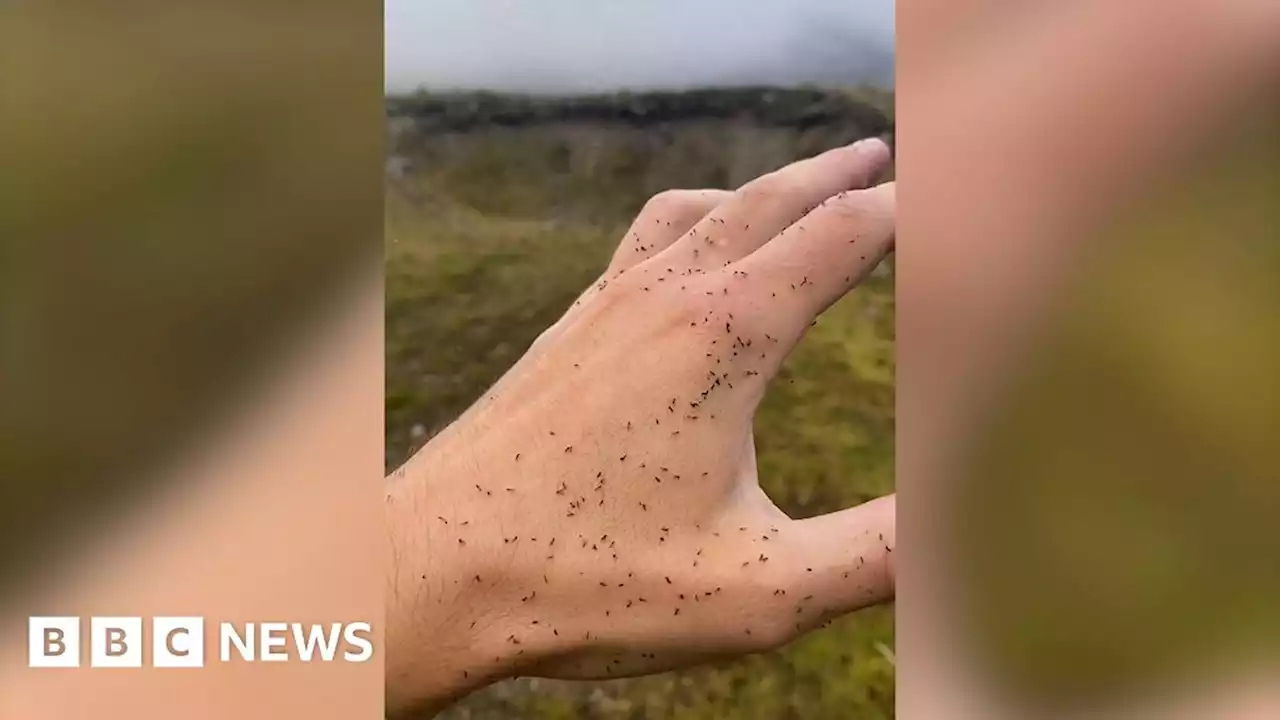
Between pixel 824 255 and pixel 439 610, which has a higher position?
pixel 824 255

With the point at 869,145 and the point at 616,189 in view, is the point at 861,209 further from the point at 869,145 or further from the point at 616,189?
the point at 616,189

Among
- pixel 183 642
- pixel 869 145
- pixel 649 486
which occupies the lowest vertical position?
pixel 183 642

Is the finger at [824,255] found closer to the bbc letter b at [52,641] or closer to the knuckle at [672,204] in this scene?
the knuckle at [672,204]

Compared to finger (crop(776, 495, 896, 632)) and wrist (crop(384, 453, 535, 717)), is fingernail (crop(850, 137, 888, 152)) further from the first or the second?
wrist (crop(384, 453, 535, 717))

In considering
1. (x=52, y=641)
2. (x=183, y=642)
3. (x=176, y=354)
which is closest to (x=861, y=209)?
(x=176, y=354)

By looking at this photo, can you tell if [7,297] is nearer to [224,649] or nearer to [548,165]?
[224,649]
